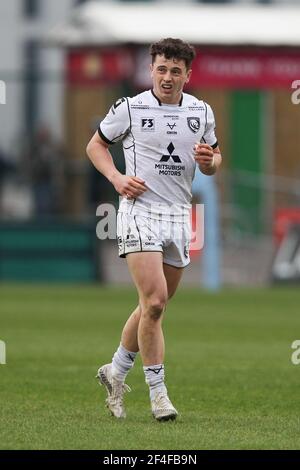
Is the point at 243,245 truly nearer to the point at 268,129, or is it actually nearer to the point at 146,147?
the point at 268,129

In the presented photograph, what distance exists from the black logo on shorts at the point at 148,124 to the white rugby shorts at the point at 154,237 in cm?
54

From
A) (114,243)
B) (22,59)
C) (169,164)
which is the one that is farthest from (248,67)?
(169,164)

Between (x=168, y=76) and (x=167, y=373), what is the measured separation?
3947mm

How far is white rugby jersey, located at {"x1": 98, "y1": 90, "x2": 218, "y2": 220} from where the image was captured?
34.4ft

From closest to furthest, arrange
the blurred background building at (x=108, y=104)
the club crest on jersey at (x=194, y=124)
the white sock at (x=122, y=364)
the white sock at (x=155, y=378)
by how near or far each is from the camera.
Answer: the white sock at (x=155, y=378) < the club crest on jersey at (x=194, y=124) < the white sock at (x=122, y=364) < the blurred background building at (x=108, y=104)

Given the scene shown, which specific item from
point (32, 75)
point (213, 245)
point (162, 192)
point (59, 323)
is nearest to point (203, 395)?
point (162, 192)

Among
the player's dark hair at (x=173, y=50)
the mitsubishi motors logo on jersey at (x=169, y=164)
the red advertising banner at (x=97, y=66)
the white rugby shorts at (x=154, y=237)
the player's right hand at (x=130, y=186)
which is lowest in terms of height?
the white rugby shorts at (x=154, y=237)

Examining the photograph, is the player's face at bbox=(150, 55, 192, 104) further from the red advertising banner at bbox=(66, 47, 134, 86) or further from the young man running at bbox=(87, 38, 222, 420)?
the red advertising banner at bbox=(66, 47, 134, 86)

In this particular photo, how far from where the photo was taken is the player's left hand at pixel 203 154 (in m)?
10.3

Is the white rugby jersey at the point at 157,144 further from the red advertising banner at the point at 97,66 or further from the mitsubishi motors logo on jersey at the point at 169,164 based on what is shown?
the red advertising banner at the point at 97,66

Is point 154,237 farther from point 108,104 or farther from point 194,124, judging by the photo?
point 108,104

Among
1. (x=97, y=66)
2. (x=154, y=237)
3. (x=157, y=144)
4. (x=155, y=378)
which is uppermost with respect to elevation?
(x=97, y=66)

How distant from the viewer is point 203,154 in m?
10.3

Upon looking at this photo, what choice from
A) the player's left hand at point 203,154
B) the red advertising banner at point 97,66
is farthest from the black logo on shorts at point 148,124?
the red advertising banner at point 97,66
